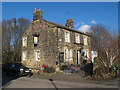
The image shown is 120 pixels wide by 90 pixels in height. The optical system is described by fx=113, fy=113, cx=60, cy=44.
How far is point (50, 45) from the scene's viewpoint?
54.8 feet

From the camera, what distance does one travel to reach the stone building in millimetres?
16422

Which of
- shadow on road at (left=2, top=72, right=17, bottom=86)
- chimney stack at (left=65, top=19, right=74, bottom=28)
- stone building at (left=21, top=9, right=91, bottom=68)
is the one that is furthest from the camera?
chimney stack at (left=65, top=19, right=74, bottom=28)

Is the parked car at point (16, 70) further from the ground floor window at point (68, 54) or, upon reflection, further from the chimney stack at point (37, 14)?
the chimney stack at point (37, 14)

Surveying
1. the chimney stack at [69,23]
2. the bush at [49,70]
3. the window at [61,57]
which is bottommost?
the bush at [49,70]

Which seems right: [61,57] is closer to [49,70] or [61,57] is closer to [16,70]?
[49,70]

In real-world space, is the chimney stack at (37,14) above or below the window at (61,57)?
above

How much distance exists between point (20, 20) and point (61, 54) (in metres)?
19.0

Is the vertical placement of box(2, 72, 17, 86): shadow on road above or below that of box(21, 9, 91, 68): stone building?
below

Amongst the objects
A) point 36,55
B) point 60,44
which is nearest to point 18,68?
point 36,55

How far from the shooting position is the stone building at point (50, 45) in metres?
16.4

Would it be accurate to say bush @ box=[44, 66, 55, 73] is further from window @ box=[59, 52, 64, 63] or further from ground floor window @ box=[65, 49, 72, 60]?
ground floor window @ box=[65, 49, 72, 60]

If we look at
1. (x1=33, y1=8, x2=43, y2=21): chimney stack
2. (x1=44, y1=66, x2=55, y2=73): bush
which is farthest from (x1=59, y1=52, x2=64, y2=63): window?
(x1=33, y1=8, x2=43, y2=21): chimney stack

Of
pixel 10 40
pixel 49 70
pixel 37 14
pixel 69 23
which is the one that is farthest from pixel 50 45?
pixel 10 40

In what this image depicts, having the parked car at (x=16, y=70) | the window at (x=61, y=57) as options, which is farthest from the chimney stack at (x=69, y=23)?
the parked car at (x=16, y=70)
